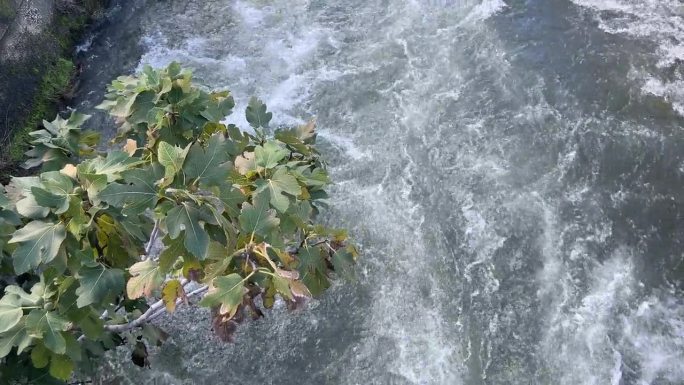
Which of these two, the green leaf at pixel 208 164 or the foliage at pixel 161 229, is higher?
the green leaf at pixel 208 164

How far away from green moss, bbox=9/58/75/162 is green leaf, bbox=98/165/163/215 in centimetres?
646

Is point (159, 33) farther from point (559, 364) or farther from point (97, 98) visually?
point (559, 364)

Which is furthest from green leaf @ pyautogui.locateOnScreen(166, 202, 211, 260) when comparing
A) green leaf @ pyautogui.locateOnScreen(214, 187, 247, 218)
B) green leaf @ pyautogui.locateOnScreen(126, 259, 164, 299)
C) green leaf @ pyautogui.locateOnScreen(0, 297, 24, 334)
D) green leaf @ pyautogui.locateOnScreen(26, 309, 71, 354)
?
green leaf @ pyautogui.locateOnScreen(0, 297, 24, 334)

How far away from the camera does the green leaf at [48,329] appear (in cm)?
295

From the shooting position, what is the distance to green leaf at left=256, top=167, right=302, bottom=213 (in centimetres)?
285

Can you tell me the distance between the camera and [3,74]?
8.52 meters

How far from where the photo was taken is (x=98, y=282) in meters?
2.93

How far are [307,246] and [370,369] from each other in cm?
330

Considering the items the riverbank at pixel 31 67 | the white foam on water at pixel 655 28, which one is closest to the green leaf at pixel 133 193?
the riverbank at pixel 31 67

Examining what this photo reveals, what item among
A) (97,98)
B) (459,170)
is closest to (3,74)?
(97,98)

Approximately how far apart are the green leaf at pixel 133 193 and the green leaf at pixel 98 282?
49 centimetres

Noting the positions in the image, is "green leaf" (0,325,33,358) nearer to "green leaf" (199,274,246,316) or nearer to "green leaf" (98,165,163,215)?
"green leaf" (98,165,163,215)

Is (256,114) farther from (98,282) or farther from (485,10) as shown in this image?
(485,10)

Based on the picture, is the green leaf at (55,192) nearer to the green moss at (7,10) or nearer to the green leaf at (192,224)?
the green leaf at (192,224)
